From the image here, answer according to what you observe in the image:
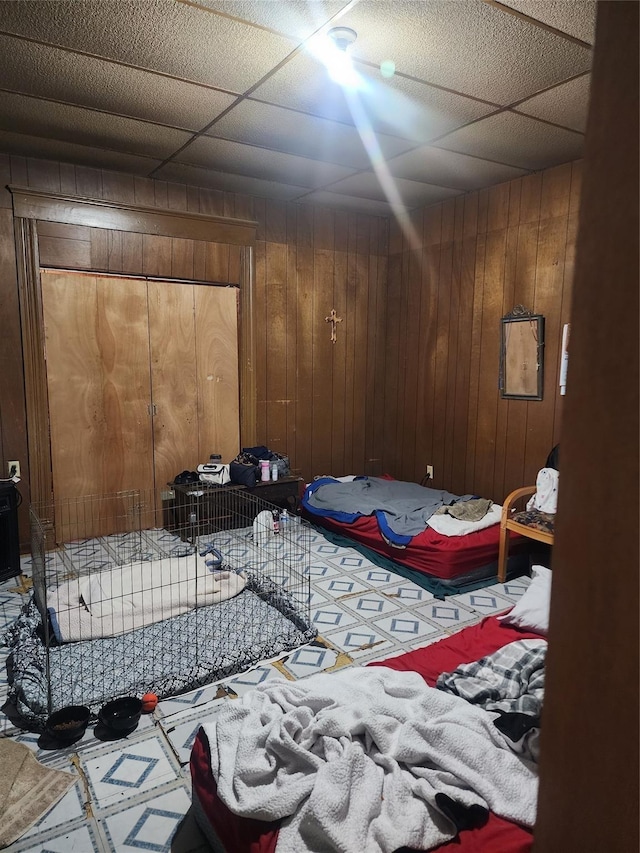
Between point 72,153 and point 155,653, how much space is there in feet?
10.6

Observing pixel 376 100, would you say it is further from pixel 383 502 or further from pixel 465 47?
pixel 383 502

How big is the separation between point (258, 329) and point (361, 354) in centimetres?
111

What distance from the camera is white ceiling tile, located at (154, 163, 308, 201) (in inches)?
162

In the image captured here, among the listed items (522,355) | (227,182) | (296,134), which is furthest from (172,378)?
(522,355)

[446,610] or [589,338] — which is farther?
[446,610]

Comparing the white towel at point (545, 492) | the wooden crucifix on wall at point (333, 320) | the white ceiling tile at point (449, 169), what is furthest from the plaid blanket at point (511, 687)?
the wooden crucifix on wall at point (333, 320)

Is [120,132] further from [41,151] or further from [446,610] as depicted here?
[446,610]

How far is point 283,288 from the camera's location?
4930 millimetres

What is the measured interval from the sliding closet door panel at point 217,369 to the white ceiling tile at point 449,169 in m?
1.68

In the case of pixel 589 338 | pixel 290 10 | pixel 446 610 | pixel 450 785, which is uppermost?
pixel 290 10

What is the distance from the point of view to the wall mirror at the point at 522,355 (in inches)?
160

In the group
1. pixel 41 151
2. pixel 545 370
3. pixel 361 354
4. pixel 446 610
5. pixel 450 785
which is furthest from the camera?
pixel 361 354

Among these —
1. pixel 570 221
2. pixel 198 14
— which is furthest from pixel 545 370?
pixel 198 14

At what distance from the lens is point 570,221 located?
Answer: 3.84 metres
